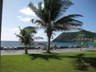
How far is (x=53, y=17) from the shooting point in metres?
4.73

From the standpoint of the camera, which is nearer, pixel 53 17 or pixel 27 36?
pixel 27 36

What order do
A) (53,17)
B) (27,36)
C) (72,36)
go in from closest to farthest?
(72,36) → (27,36) → (53,17)

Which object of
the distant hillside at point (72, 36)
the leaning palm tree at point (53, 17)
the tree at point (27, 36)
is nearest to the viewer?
the distant hillside at point (72, 36)

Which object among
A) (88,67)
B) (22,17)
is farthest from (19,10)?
(88,67)

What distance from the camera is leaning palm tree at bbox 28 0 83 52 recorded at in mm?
4520

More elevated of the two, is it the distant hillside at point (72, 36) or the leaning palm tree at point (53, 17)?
the leaning palm tree at point (53, 17)

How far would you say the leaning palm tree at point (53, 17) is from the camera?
178 inches

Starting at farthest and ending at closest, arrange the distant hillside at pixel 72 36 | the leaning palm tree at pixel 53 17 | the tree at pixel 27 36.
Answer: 1. the leaning palm tree at pixel 53 17
2. the tree at pixel 27 36
3. the distant hillside at pixel 72 36

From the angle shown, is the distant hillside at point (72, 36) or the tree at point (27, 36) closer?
the distant hillside at point (72, 36)

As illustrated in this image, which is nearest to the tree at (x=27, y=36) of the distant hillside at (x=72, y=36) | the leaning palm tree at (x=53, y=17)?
the leaning palm tree at (x=53, y=17)

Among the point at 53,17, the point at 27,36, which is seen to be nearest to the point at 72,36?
the point at 53,17

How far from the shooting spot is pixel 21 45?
4.60 meters

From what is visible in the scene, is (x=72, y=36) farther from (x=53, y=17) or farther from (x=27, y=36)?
(x=27, y=36)

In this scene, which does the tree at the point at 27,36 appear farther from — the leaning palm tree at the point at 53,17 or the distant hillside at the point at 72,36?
the distant hillside at the point at 72,36
